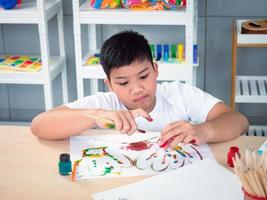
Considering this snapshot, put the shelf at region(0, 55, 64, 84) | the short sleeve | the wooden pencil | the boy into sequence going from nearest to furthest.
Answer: the wooden pencil, the boy, the short sleeve, the shelf at region(0, 55, 64, 84)

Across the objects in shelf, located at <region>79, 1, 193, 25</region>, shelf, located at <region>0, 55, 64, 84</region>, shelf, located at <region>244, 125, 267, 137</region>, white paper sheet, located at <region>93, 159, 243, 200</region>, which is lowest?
shelf, located at <region>244, 125, 267, 137</region>

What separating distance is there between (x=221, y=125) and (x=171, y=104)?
27cm

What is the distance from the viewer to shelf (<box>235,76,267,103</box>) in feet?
8.51

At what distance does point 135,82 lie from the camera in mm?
1532

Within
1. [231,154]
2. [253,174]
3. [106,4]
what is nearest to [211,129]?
[231,154]

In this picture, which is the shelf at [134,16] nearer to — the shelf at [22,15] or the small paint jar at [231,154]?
the shelf at [22,15]

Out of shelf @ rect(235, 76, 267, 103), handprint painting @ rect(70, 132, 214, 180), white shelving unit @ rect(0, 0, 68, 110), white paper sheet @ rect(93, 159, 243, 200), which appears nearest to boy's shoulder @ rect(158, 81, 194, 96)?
handprint painting @ rect(70, 132, 214, 180)

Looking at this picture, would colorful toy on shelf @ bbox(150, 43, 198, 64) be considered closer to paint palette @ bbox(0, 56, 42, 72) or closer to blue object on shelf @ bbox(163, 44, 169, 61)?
blue object on shelf @ bbox(163, 44, 169, 61)

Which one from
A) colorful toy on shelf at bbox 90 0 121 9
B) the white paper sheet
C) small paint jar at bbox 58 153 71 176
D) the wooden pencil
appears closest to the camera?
the wooden pencil

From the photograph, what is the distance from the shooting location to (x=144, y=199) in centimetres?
113

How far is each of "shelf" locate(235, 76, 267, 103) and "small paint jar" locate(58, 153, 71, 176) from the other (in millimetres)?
1488

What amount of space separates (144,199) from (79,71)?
162 centimetres

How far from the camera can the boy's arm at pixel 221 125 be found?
4.72 ft

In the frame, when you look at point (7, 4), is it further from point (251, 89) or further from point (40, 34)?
point (251, 89)
